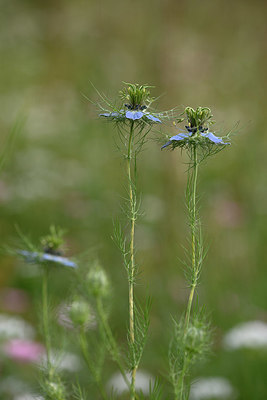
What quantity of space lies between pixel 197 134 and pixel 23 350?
1.53 meters

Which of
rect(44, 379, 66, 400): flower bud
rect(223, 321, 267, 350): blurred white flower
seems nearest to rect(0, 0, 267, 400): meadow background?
rect(223, 321, 267, 350): blurred white flower

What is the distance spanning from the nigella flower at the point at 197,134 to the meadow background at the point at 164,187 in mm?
630

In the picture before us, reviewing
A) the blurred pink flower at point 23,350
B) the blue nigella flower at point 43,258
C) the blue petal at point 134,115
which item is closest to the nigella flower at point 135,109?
the blue petal at point 134,115

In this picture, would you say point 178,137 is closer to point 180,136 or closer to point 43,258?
point 180,136

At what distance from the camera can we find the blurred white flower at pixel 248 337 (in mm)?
2012

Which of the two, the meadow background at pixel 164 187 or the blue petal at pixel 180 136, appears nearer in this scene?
the blue petal at pixel 180 136

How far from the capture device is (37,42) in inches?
324

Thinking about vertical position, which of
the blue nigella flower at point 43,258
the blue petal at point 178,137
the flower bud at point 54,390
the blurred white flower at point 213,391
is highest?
the blue petal at point 178,137

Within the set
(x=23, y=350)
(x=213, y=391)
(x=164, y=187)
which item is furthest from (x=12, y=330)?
(x=164, y=187)

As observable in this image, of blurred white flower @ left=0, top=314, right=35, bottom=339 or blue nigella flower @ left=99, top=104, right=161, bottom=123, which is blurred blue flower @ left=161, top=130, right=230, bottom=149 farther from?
blurred white flower @ left=0, top=314, right=35, bottom=339

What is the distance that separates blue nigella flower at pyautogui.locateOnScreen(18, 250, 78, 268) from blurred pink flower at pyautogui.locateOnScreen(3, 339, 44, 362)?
915mm

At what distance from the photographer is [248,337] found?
204 cm

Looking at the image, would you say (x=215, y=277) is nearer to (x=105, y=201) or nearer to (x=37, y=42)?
(x=105, y=201)

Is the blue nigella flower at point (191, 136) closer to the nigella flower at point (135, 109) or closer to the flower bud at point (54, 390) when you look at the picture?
the nigella flower at point (135, 109)
